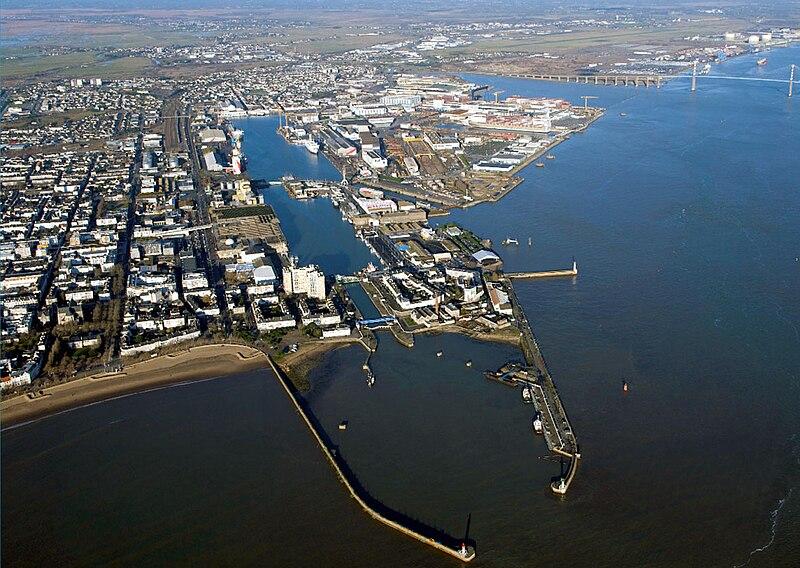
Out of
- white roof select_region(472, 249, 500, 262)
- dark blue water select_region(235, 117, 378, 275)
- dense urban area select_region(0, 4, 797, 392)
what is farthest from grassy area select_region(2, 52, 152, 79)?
white roof select_region(472, 249, 500, 262)

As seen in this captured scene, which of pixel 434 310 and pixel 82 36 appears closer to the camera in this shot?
pixel 434 310

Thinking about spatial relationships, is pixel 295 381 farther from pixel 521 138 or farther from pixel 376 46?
pixel 376 46

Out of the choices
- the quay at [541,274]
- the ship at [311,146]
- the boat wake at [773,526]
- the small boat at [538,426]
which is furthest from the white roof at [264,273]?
the ship at [311,146]

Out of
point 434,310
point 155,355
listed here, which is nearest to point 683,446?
point 434,310

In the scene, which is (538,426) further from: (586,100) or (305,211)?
(586,100)

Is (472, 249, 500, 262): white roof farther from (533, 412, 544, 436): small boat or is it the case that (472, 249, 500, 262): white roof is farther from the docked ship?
the docked ship

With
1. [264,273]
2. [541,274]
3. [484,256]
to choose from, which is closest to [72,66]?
[264,273]

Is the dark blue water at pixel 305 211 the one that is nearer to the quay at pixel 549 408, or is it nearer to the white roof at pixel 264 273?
the white roof at pixel 264 273
